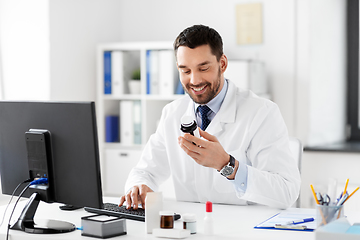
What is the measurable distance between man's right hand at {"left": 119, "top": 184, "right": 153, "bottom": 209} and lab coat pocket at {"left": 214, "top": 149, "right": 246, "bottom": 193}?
301 mm

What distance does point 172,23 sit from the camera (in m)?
3.93

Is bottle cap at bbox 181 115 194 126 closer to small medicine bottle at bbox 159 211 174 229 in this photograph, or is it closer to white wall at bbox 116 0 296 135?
small medicine bottle at bbox 159 211 174 229

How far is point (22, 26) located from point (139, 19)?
1018 millimetres

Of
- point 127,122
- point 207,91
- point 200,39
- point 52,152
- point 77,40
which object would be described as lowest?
point 127,122

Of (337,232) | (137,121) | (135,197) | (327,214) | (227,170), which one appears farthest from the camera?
(137,121)

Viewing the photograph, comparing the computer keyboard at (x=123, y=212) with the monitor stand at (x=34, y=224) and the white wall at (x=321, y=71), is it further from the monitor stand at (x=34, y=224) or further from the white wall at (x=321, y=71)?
the white wall at (x=321, y=71)

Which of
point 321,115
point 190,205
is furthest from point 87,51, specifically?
point 190,205

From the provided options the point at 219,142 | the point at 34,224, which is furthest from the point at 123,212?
the point at 219,142

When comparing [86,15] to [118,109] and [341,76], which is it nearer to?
[118,109]

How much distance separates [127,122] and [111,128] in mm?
154

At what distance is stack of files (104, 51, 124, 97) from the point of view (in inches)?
145

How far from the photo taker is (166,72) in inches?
140

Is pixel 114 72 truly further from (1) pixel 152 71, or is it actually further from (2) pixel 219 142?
(2) pixel 219 142

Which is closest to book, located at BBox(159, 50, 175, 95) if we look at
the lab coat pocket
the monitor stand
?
the lab coat pocket
